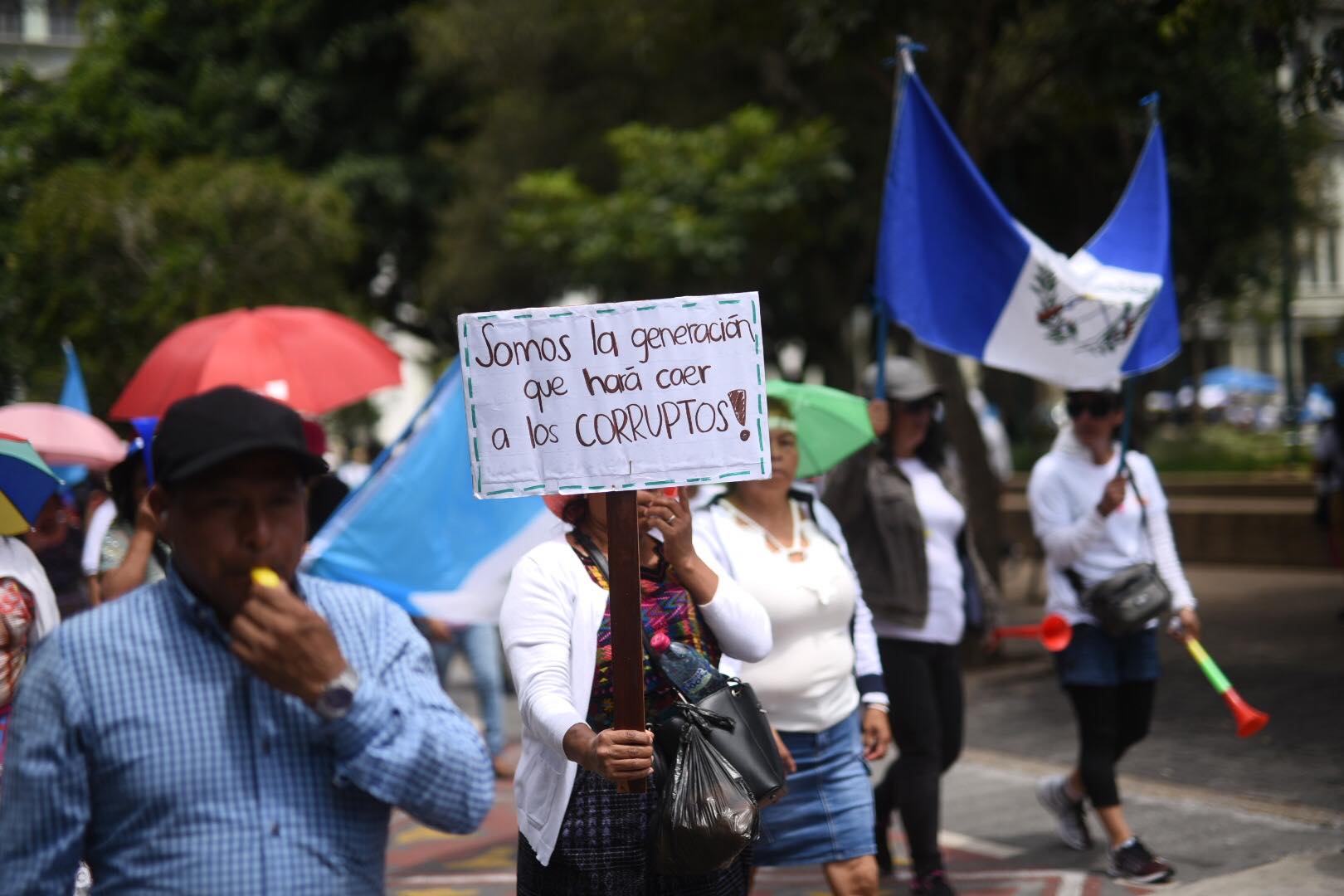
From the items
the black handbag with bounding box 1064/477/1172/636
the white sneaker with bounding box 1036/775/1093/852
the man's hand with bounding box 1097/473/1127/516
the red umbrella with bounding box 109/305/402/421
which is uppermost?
the red umbrella with bounding box 109/305/402/421

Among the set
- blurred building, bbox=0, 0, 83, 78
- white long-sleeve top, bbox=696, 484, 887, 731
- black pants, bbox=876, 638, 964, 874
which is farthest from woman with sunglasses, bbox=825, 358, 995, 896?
blurred building, bbox=0, 0, 83, 78

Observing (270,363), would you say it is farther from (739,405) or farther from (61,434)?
(739,405)

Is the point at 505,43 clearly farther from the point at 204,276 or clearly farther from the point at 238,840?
the point at 238,840

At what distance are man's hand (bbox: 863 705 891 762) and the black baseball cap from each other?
9.25 ft

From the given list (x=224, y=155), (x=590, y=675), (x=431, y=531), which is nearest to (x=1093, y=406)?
(x=431, y=531)

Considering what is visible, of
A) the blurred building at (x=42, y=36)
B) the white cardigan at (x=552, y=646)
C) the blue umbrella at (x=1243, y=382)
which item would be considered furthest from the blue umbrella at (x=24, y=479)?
the blue umbrella at (x=1243, y=382)

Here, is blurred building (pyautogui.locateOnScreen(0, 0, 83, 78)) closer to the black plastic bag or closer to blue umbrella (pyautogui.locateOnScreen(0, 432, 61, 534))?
blue umbrella (pyautogui.locateOnScreen(0, 432, 61, 534))

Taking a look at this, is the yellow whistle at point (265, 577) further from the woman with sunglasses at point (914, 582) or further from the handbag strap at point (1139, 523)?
the handbag strap at point (1139, 523)

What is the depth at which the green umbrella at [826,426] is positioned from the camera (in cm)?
541

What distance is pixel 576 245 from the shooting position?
16594mm

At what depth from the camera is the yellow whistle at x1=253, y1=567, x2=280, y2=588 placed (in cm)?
218

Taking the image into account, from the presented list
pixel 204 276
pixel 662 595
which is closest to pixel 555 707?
pixel 662 595

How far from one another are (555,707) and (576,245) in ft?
44.2

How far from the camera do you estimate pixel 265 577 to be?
7.30 ft
